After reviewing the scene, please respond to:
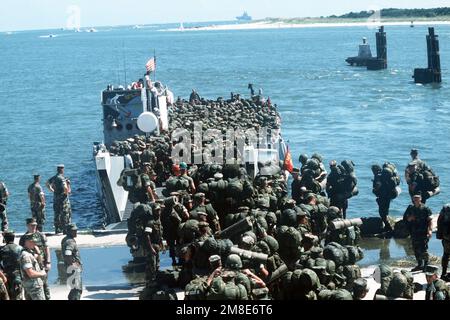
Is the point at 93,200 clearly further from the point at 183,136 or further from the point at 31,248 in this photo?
the point at 31,248

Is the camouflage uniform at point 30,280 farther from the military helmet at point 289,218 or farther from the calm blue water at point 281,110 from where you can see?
the calm blue water at point 281,110

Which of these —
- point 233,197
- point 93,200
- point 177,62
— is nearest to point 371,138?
point 93,200

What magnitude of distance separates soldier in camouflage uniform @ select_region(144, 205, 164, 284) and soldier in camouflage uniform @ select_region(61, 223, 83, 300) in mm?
1236

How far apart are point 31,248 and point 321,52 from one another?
459ft

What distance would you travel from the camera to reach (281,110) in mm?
66062

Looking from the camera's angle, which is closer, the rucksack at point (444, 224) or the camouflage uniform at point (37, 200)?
the rucksack at point (444, 224)

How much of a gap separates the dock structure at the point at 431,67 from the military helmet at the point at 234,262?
69.6 meters

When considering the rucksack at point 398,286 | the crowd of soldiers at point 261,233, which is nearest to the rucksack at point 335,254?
the crowd of soldiers at point 261,233

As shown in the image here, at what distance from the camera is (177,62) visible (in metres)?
129

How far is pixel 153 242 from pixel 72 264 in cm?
156

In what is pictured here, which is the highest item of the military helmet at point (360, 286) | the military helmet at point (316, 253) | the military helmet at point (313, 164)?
the military helmet at point (313, 164)

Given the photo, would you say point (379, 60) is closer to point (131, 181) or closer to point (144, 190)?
point (131, 181)

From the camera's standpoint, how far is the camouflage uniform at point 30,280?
438 inches

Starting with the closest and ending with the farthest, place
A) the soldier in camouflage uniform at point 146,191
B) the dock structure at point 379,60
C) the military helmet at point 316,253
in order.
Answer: the military helmet at point 316,253 → the soldier in camouflage uniform at point 146,191 → the dock structure at point 379,60
